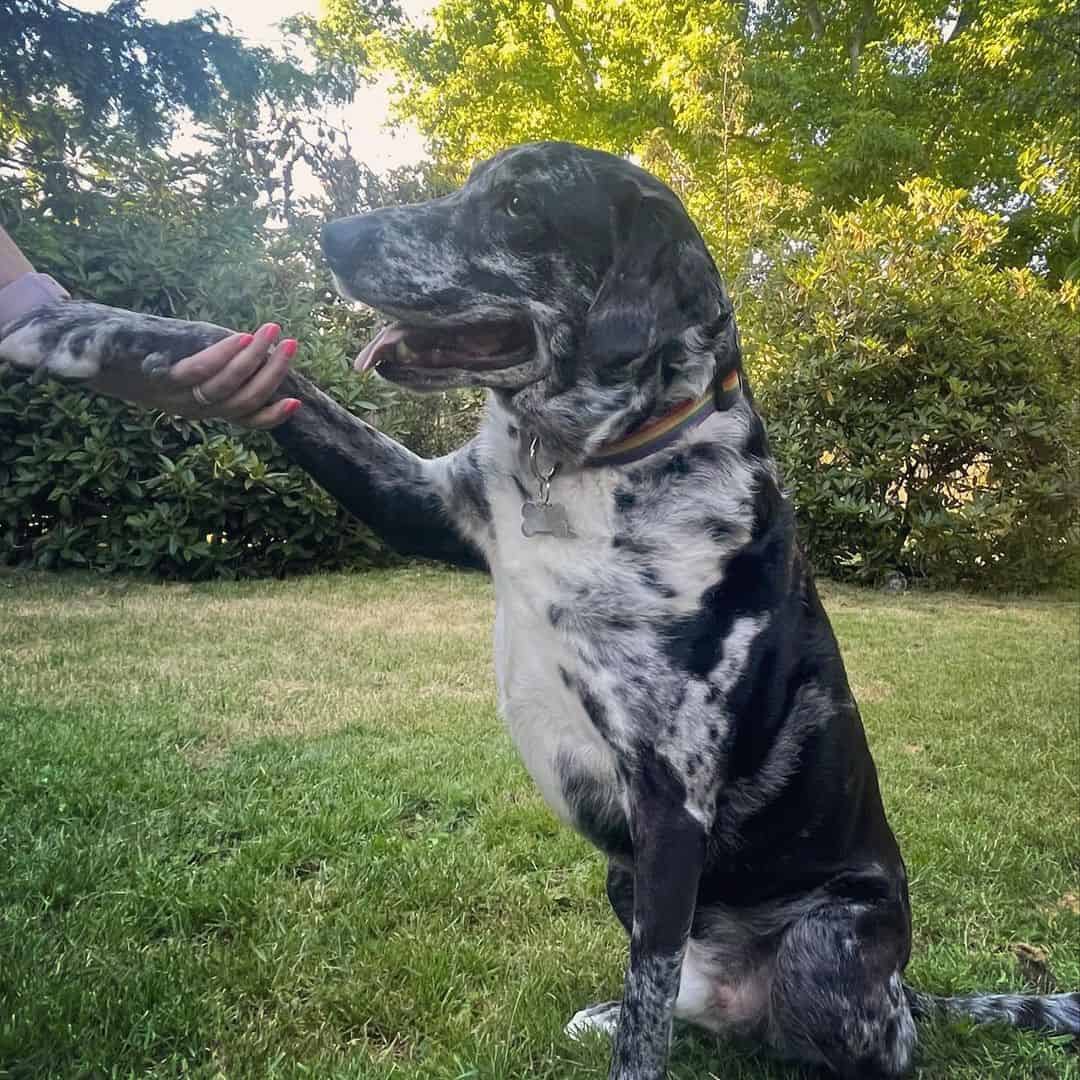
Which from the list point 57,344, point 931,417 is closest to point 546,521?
point 57,344

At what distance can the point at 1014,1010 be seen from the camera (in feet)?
6.25

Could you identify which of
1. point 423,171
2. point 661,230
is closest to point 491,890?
point 661,230

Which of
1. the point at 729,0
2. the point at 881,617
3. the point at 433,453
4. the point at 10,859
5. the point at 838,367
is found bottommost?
the point at 10,859

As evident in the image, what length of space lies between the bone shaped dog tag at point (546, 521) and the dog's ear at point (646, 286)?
25 cm

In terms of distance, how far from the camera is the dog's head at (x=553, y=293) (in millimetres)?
1538

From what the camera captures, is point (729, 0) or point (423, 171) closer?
point (423, 171)

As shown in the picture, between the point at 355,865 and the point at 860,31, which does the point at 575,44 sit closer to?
the point at 860,31

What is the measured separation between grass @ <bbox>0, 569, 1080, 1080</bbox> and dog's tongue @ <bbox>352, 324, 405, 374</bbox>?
1.24 metres

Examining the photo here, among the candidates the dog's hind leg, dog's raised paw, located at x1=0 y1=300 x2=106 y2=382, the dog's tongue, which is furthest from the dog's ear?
the dog's hind leg

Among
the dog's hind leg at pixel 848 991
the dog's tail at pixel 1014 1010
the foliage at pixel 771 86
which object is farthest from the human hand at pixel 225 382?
the foliage at pixel 771 86

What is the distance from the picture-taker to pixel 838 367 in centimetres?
770

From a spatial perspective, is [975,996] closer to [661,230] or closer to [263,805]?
[661,230]

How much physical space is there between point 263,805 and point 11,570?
449 centimetres

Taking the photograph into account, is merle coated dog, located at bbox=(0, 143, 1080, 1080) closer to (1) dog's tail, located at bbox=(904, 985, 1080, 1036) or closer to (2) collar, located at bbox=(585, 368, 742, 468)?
(2) collar, located at bbox=(585, 368, 742, 468)
